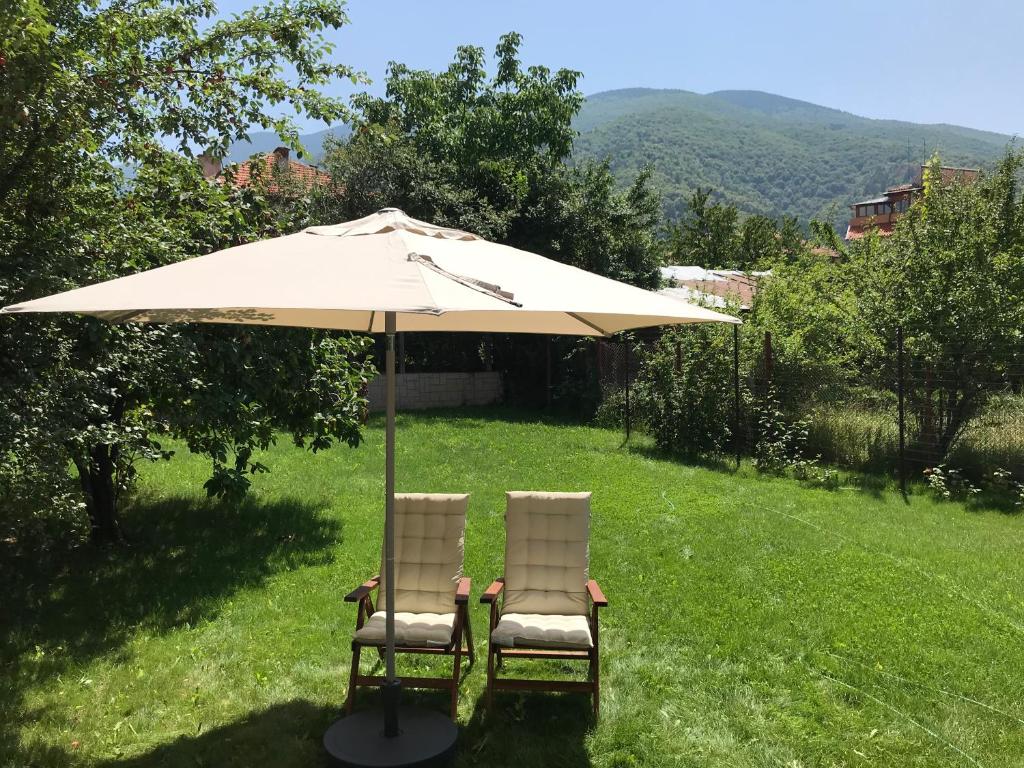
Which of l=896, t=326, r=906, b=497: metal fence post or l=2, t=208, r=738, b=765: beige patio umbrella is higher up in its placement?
l=2, t=208, r=738, b=765: beige patio umbrella

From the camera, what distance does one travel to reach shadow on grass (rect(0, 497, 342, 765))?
203 inches

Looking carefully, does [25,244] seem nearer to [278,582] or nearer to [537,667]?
[278,582]

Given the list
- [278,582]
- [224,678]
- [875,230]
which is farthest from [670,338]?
[224,678]

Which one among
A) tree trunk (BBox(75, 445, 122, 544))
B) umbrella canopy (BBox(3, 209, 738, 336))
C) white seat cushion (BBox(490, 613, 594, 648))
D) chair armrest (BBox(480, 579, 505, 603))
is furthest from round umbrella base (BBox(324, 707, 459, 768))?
tree trunk (BBox(75, 445, 122, 544))

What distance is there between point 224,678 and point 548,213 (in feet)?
53.4

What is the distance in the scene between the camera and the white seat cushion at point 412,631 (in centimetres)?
441

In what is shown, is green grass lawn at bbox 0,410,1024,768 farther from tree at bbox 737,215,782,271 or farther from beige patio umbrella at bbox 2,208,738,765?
tree at bbox 737,215,782,271

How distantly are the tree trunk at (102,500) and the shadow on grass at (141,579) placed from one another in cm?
23

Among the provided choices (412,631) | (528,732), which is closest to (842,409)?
(528,732)

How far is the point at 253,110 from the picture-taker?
298 inches

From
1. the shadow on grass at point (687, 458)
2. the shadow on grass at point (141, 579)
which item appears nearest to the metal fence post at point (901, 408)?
the shadow on grass at point (687, 458)

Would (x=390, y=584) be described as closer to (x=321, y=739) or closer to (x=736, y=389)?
(x=321, y=739)

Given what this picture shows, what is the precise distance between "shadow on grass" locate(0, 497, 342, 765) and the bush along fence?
682 cm

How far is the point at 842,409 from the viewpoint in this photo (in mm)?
11594
